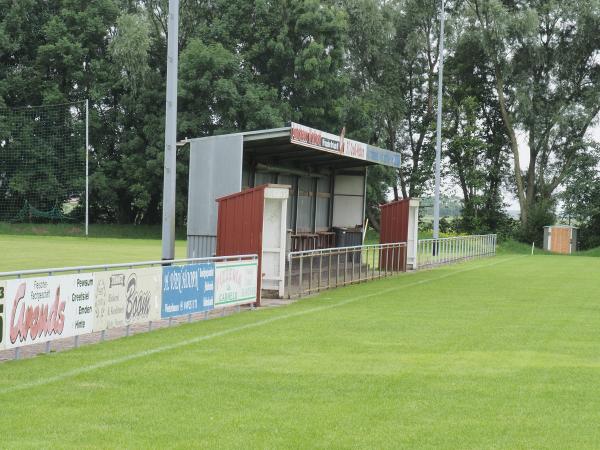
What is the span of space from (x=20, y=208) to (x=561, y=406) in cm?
5235

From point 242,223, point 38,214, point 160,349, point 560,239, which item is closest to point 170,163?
point 242,223

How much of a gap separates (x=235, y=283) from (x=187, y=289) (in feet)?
6.27

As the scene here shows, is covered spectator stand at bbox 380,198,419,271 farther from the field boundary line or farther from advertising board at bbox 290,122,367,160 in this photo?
the field boundary line

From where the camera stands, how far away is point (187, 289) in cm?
1440

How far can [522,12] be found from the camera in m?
52.3

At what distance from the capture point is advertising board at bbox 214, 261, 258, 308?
15.5 metres

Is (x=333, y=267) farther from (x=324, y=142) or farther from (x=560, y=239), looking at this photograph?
(x=560, y=239)

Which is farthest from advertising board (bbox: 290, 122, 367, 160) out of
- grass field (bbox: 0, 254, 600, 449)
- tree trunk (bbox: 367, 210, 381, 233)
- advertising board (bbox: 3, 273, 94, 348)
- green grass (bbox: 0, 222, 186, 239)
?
tree trunk (bbox: 367, 210, 381, 233)

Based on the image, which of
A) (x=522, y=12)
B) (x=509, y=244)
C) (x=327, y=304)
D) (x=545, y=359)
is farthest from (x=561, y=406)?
(x=522, y=12)

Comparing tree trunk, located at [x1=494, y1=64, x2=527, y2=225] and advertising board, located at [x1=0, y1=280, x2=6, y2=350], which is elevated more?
tree trunk, located at [x1=494, y1=64, x2=527, y2=225]

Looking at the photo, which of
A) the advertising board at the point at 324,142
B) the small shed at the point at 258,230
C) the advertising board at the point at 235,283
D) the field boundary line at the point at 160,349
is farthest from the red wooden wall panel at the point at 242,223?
the advertising board at the point at 324,142

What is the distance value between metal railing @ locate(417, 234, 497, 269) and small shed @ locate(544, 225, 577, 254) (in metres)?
7.57

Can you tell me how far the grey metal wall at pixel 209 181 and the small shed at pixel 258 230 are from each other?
4.03 ft

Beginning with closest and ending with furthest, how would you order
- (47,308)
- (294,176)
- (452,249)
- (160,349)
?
(47,308)
(160,349)
(294,176)
(452,249)
